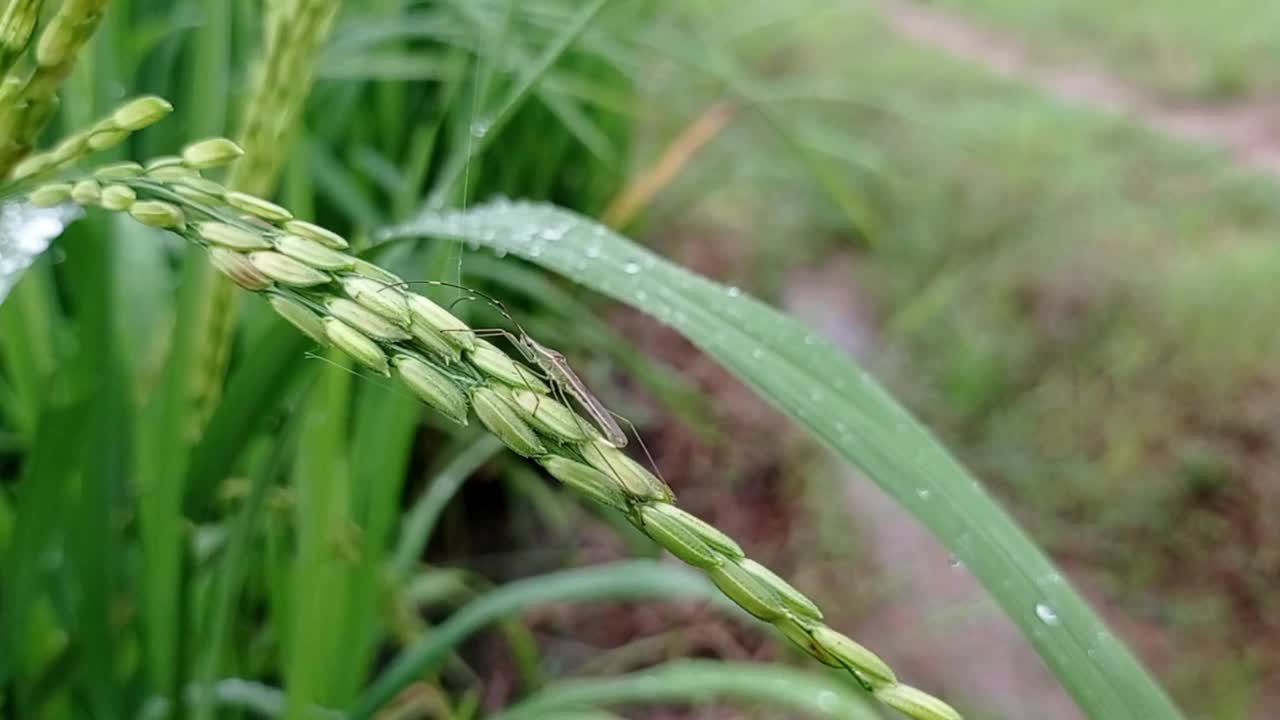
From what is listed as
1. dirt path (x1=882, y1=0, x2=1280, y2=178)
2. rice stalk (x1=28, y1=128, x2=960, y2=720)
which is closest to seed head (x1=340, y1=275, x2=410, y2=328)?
rice stalk (x1=28, y1=128, x2=960, y2=720)

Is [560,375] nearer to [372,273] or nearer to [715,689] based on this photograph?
[372,273]

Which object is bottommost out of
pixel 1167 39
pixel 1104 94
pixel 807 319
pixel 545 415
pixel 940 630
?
pixel 545 415

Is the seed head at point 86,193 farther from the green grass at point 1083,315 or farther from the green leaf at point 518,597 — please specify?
the green grass at point 1083,315

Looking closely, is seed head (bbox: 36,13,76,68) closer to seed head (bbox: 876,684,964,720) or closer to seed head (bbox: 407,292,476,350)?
seed head (bbox: 407,292,476,350)

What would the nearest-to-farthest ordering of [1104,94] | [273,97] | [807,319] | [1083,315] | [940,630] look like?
[273,97], [940,630], [1083,315], [807,319], [1104,94]

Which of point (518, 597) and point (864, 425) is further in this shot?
point (518, 597)

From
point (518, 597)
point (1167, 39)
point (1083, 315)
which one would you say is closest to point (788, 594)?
point (518, 597)

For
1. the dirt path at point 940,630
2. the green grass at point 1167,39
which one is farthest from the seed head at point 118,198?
the green grass at point 1167,39
